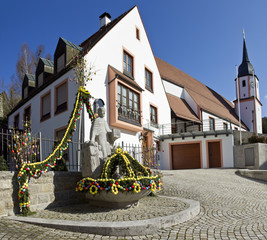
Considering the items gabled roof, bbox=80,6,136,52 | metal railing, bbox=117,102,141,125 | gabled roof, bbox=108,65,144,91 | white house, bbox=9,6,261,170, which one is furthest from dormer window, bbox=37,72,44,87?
metal railing, bbox=117,102,141,125

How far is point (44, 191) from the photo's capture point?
20.9ft

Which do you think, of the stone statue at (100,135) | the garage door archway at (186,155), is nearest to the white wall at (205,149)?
the garage door archway at (186,155)

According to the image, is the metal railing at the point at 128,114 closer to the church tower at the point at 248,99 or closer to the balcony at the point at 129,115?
the balcony at the point at 129,115

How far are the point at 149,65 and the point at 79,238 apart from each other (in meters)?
16.7

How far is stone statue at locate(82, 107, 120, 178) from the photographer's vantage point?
641 centimetres

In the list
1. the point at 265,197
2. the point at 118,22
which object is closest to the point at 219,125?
the point at 118,22

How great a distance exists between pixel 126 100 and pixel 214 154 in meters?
8.52

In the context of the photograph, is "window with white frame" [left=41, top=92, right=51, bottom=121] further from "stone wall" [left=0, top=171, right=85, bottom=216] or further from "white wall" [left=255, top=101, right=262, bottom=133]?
"white wall" [left=255, top=101, right=262, bottom=133]

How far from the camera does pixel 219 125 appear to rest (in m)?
27.9

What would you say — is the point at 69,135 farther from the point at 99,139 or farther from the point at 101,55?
the point at 101,55

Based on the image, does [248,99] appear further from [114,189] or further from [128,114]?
[114,189]

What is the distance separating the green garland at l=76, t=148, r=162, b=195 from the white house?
16.9 feet

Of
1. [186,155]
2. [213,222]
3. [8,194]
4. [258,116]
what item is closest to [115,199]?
[213,222]

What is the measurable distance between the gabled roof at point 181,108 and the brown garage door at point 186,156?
2.77m
